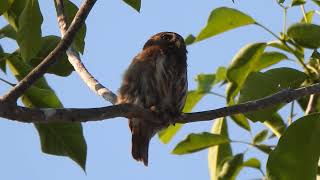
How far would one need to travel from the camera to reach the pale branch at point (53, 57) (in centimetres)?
277

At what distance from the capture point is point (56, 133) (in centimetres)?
334

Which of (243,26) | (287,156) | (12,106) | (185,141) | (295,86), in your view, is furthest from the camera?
(185,141)

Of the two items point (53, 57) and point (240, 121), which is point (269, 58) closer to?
point (240, 121)

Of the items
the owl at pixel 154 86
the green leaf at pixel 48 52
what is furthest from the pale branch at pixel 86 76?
the owl at pixel 154 86

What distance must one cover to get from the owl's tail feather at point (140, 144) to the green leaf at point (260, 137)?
2.18 feet

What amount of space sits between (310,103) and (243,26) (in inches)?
21.6

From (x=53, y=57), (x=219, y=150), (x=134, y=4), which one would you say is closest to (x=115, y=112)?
(x=53, y=57)

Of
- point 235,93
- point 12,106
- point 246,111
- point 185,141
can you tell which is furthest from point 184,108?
point 12,106

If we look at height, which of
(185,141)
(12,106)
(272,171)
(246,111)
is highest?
(12,106)

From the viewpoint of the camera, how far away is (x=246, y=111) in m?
3.26

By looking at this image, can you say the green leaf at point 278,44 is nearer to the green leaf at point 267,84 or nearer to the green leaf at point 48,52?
the green leaf at point 267,84

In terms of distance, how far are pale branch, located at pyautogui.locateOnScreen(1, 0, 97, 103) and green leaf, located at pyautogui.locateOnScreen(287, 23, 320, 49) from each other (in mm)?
1110

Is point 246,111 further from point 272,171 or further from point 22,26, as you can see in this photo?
point 22,26

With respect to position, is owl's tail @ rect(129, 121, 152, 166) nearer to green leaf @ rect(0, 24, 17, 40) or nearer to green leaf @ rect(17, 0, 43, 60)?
green leaf @ rect(0, 24, 17, 40)
